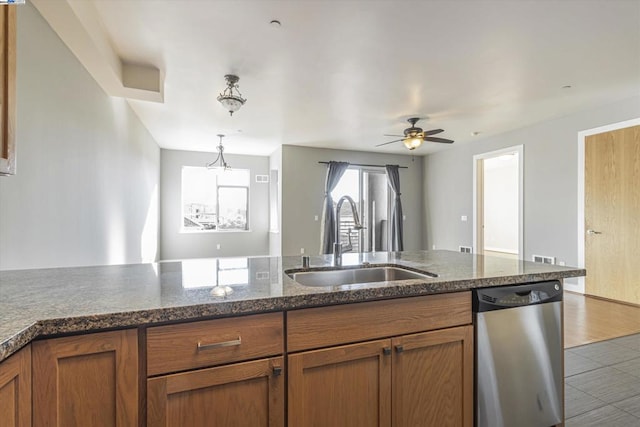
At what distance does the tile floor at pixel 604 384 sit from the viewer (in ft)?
6.04

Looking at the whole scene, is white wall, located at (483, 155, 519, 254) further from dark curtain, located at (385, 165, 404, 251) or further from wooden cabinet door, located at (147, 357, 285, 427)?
wooden cabinet door, located at (147, 357, 285, 427)

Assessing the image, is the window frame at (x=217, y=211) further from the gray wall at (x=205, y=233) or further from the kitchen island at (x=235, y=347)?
the kitchen island at (x=235, y=347)

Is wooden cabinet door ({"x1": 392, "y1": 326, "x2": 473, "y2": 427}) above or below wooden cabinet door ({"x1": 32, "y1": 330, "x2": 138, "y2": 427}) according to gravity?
below

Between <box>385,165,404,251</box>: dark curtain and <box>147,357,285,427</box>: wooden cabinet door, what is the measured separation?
667cm

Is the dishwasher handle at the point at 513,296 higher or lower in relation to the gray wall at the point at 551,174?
lower

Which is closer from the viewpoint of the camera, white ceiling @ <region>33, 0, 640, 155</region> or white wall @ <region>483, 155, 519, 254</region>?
white ceiling @ <region>33, 0, 640, 155</region>

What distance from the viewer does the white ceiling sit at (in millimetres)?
2273

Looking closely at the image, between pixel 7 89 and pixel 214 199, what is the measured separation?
7.23 m

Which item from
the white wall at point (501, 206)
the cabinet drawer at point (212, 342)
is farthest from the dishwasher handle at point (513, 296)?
the white wall at point (501, 206)

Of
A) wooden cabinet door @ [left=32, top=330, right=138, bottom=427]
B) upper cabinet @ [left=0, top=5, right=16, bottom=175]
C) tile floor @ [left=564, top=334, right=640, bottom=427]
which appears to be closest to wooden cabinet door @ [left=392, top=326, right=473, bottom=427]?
wooden cabinet door @ [left=32, top=330, right=138, bottom=427]

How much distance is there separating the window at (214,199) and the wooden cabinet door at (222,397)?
731 centimetres

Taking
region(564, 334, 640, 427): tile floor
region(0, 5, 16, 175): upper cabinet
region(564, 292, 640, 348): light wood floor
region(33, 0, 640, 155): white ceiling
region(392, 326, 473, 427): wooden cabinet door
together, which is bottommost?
region(564, 334, 640, 427): tile floor

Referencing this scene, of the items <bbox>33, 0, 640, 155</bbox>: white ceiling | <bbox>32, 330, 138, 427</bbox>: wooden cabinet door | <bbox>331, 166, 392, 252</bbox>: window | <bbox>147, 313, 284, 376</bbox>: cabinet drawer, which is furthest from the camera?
<bbox>331, 166, 392, 252</bbox>: window

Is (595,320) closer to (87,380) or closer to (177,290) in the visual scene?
(177,290)
